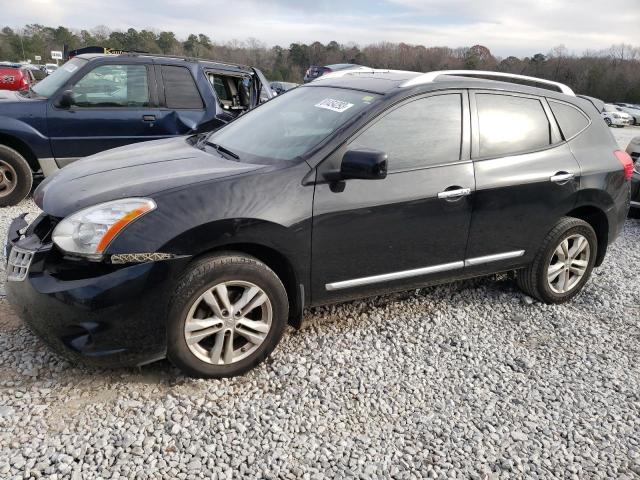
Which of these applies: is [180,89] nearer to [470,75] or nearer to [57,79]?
[57,79]

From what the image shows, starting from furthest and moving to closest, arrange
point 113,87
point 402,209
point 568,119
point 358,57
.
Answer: point 358,57
point 113,87
point 568,119
point 402,209

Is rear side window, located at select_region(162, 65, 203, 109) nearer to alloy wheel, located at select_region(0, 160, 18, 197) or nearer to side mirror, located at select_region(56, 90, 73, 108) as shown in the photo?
side mirror, located at select_region(56, 90, 73, 108)

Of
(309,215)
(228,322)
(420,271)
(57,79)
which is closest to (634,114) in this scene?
(57,79)

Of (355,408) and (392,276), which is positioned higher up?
(392,276)

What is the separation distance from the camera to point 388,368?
3096 mm

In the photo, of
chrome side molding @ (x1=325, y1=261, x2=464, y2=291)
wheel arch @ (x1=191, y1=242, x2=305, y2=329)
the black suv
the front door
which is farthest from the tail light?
wheel arch @ (x1=191, y1=242, x2=305, y2=329)

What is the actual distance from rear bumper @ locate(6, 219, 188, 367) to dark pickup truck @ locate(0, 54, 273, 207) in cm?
381

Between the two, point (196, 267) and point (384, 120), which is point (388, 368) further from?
point (384, 120)

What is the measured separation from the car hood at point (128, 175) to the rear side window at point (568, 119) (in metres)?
2.44

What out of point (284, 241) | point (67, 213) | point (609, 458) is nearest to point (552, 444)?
point (609, 458)

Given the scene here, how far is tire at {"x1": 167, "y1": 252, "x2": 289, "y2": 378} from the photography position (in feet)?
8.64

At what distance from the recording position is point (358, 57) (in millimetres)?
68812

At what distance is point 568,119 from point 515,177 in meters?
0.86

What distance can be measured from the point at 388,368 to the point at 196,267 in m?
1.32
